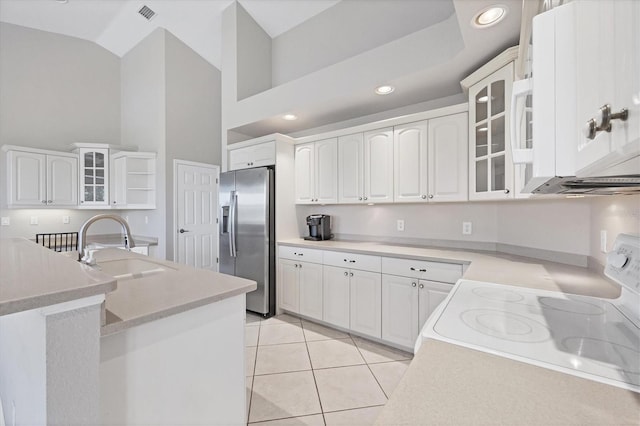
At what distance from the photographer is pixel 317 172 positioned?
3123 millimetres

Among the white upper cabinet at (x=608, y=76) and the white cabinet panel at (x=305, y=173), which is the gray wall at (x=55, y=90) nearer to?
the white cabinet panel at (x=305, y=173)

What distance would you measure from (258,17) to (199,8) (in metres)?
0.87

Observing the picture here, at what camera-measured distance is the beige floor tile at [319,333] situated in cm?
266

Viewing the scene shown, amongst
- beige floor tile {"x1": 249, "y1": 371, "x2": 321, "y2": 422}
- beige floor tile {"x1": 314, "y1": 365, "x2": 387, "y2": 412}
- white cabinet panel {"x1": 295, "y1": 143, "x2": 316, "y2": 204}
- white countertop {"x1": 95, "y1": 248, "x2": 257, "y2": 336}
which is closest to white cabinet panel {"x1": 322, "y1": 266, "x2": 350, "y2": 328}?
beige floor tile {"x1": 314, "y1": 365, "x2": 387, "y2": 412}

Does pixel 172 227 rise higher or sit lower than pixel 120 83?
lower

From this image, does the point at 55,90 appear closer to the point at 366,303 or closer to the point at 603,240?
the point at 366,303

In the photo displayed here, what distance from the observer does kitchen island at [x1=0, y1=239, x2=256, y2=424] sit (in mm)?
686

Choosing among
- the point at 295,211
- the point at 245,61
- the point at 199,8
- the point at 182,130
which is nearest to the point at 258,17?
the point at 245,61

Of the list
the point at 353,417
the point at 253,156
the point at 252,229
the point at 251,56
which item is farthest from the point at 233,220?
the point at 353,417

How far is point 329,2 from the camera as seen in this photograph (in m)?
3.17

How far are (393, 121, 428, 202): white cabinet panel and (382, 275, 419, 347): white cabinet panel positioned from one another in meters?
0.76

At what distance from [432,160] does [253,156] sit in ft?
6.61

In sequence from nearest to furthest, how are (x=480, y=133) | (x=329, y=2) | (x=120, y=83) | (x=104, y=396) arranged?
1. (x=104, y=396)
2. (x=480, y=133)
3. (x=329, y=2)
4. (x=120, y=83)

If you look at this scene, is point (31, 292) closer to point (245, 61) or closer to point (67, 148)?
point (245, 61)
